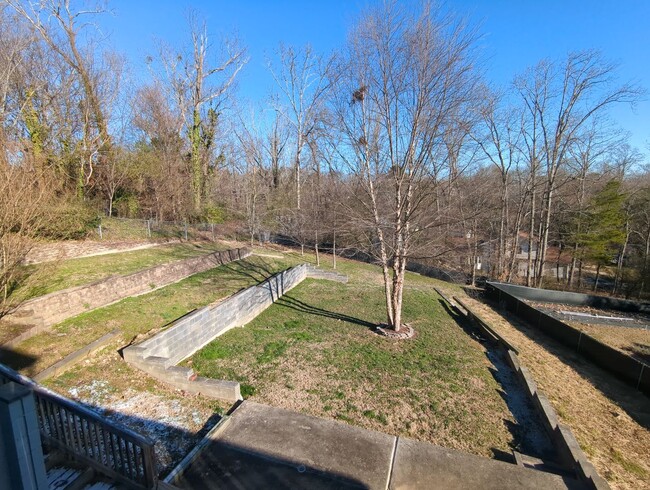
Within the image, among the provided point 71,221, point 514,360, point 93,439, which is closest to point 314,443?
point 93,439

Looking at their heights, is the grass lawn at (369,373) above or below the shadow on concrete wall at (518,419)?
above

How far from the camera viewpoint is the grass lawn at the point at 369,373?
5043mm

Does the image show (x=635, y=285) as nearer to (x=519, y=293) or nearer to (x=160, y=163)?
(x=519, y=293)

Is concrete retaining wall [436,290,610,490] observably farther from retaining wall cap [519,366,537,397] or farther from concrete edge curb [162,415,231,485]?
concrete edge curb [162,415,231,485]

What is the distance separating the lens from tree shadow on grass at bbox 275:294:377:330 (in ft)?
32.1

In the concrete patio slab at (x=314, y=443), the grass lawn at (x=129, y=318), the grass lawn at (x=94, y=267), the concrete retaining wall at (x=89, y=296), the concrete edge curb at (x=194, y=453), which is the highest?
the grass lawn at (x=94, y=267)

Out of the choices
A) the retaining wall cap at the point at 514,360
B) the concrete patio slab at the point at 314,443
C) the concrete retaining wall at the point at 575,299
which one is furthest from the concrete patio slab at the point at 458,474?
the concrete retaining wall at the point at 575,299

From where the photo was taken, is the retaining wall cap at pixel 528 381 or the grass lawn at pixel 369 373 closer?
the grass lawn at pixel 369 373

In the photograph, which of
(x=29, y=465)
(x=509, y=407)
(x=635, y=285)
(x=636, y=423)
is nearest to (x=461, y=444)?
(x=509, y=407)

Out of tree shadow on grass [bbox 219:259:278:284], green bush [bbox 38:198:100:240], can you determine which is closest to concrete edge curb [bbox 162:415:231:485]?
tree shadow on grass [bbox 219:259:278:284]

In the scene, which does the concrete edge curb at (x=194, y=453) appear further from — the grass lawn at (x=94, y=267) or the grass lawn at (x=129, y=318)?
the grass lawn at (x=94, y=267)

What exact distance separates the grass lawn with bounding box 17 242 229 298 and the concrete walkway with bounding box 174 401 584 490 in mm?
5373

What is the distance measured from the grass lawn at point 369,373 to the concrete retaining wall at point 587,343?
325cm

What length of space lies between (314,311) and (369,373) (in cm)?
444
